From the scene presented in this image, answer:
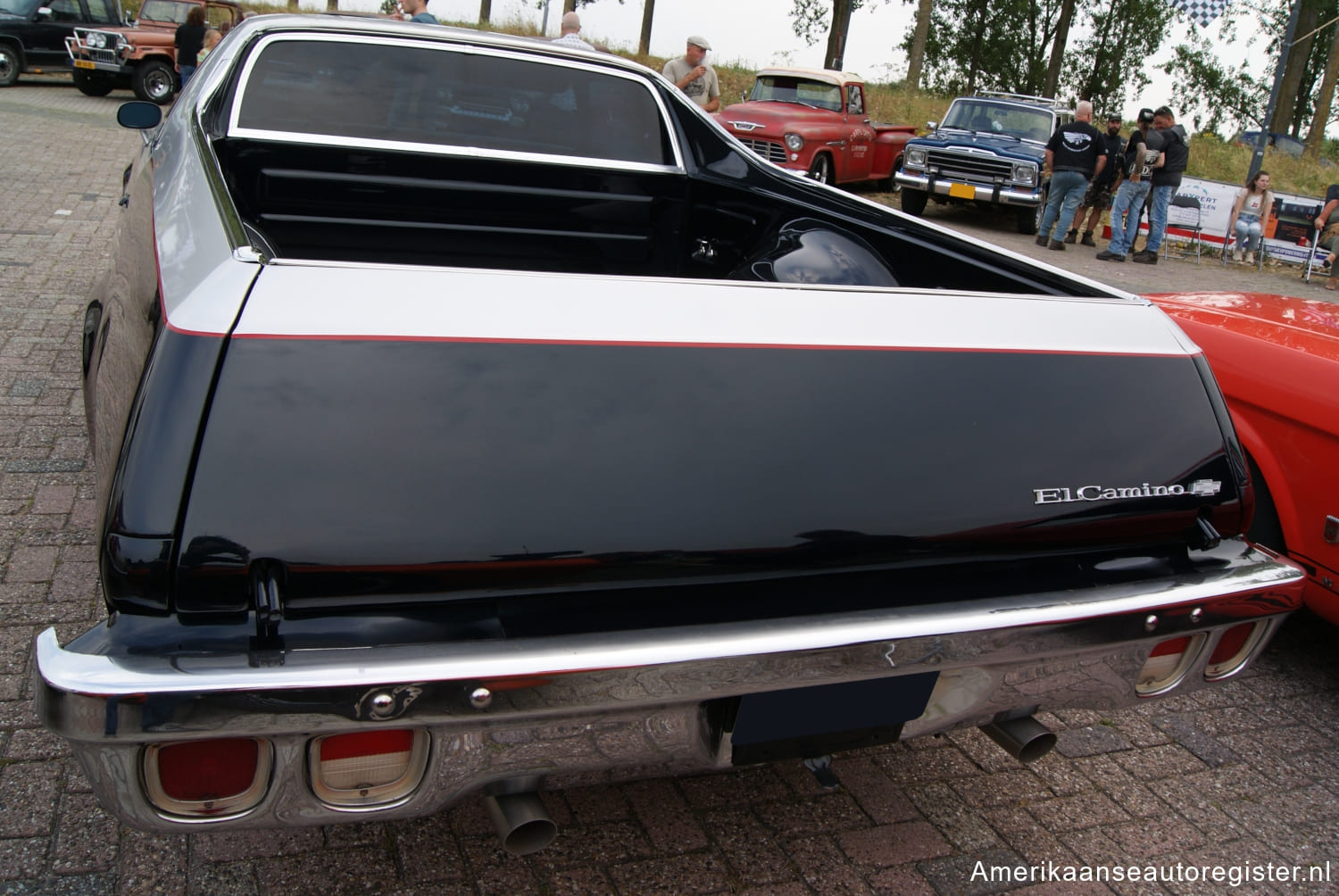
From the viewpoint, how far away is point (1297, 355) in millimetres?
3076

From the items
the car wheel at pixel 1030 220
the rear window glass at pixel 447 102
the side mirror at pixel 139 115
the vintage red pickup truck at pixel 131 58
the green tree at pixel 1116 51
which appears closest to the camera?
the rear window glass at pixel 447 102

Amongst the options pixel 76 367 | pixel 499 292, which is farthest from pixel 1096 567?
pixel 76 367

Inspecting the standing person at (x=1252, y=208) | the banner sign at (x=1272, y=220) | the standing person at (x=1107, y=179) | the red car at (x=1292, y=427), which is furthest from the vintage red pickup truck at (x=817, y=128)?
the red car at (x=1292, y=427)

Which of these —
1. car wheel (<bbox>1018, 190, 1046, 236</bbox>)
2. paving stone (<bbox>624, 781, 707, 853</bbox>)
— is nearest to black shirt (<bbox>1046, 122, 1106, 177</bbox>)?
car wheel (<bbox>1018, 190, 1046, 236</bbox>)

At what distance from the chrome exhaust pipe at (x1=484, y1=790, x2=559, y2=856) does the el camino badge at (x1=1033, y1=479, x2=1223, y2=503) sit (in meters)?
1.01

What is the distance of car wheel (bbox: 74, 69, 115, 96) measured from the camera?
16.1m

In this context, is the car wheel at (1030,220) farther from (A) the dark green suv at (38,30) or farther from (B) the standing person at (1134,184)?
(A) the dark green suv at (38,30)

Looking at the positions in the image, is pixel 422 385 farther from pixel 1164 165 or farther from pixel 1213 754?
pixel 1164 165

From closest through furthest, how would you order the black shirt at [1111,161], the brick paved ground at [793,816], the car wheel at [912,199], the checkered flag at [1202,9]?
the brick paved ground at [793,816] < the black shirt at [1111,161] < the car wheel at [912,199] < the checkered flag at [1202,9]

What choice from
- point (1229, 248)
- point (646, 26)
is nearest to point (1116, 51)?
point (646, 26)

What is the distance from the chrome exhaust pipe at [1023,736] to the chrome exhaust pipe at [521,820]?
35.6 inches

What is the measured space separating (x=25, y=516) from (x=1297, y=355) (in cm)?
402

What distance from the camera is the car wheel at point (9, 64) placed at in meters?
15.9

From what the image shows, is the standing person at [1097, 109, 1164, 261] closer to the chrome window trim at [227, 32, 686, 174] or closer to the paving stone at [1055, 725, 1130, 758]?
the chrome window trim at [227, 32, 686, 174]
